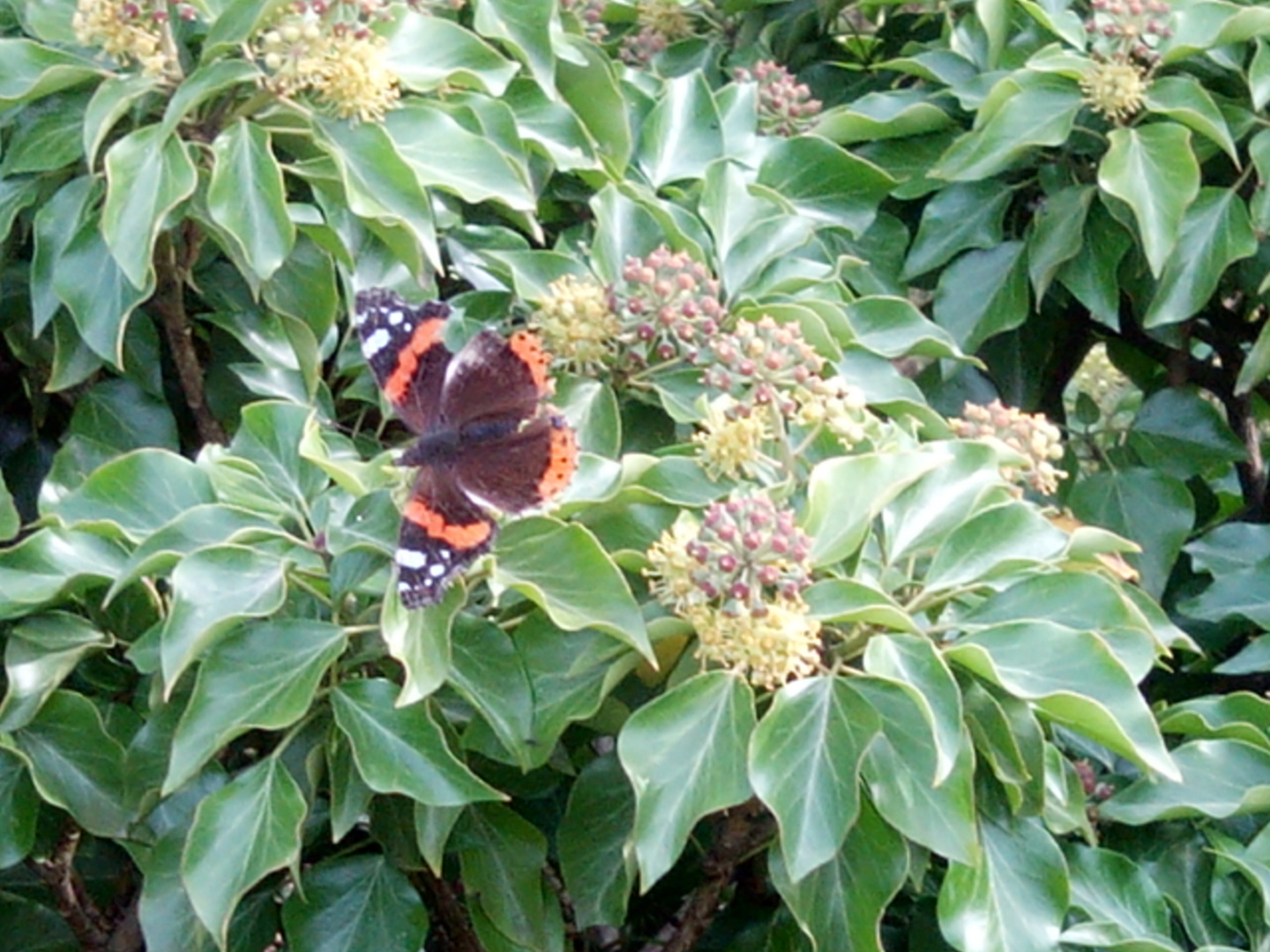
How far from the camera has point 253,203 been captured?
1707mm

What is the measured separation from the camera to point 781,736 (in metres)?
1.38

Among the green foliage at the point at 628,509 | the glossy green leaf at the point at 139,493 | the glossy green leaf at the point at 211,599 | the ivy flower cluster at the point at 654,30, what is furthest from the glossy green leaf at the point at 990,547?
the ivy flower cluster at the point at 654,30

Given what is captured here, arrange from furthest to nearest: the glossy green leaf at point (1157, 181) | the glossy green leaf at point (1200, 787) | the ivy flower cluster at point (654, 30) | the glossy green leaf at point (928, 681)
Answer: the ivy flower cluster at point (654, 30), the glossy green leaf at point (1157, 181), the glossy green leaf at point (1200, 787), the glossy green leaf at point (928, 681)

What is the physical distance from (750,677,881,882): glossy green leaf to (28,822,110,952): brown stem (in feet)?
2.49

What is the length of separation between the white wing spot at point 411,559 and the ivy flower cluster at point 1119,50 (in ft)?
3.73

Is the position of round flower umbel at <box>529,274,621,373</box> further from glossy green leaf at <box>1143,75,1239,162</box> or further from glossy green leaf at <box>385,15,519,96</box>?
glossy green leaf at <box>1143,75,1239,162</box>

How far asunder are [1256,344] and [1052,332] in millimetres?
327

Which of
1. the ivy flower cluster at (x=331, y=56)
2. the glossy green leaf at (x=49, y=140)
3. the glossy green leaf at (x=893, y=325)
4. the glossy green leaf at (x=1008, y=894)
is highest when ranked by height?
the ivy flower cluster at (x=331, y=56)

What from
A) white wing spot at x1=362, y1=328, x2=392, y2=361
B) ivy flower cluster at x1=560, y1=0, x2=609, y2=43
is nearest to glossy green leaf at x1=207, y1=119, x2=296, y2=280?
white wing spot at x1=362, y1=328, x2=392, y2=361

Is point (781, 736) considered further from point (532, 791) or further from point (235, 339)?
point (235, 339)

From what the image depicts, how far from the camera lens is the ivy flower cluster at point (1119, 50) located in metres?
2.11

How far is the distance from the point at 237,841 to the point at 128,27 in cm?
79

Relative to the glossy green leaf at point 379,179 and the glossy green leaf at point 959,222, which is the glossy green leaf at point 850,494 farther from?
the glossy green leaf at point 959,222

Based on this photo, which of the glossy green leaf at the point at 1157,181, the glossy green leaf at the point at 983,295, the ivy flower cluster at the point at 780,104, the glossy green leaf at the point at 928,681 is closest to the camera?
the glossy green leaf at the point at 928,681
